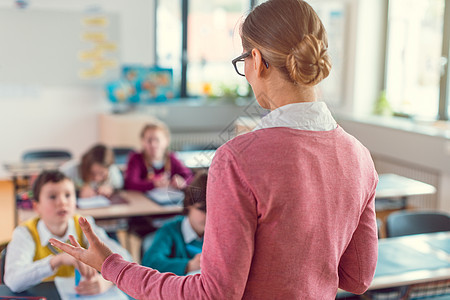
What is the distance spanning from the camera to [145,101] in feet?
21.1

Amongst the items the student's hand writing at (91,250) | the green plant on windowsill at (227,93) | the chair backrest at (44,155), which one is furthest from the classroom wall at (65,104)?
the student's hand writing at (91,250)

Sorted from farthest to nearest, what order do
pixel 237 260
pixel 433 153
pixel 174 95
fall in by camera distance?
pixel 174 95 < pixel 433 153 < pixel 237 260

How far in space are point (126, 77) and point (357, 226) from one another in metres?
5.52

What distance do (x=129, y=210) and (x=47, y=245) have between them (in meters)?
1.18

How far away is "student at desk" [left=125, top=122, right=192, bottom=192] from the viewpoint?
3.79m

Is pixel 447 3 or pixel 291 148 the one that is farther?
pixel 447 3

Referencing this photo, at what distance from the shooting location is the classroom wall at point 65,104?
6125mm

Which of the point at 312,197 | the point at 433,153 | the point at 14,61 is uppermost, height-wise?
the point at 14,61

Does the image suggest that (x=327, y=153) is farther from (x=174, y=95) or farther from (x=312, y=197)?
(x=174, y=95)

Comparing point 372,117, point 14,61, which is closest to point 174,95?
point 14,61

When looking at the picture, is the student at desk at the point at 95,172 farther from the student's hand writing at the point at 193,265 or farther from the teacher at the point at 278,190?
the teacher at the point at 278,190

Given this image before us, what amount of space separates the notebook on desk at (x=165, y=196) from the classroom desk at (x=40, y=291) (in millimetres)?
1453

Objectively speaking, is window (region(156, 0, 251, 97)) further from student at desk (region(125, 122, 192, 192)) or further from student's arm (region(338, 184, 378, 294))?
student's arm (region(338, 184, 378, 294))

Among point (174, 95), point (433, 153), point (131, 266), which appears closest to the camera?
point (131, 266)
